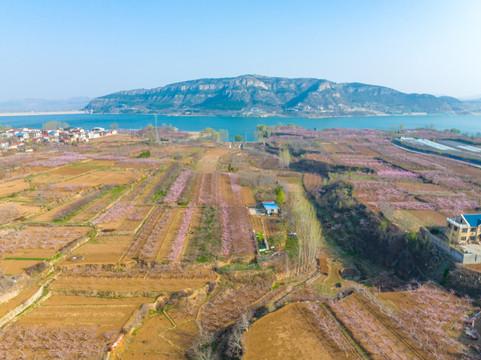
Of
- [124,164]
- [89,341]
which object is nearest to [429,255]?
[89,341]

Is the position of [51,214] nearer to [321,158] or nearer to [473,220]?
[473,220]

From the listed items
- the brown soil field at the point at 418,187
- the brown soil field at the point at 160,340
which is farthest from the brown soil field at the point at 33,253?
the brown soil field at the point at 418,187

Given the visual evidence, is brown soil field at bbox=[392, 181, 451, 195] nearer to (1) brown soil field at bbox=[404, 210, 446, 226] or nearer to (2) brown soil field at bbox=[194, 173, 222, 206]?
(1) brown soil field at bbox=[404, 210, 446, 226]

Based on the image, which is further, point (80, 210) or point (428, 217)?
point (80, 210)

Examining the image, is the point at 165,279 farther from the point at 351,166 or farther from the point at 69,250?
the point at 351,166

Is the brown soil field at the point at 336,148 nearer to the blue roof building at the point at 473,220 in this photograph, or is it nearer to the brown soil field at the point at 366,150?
the brown soil field at the point at 366,150

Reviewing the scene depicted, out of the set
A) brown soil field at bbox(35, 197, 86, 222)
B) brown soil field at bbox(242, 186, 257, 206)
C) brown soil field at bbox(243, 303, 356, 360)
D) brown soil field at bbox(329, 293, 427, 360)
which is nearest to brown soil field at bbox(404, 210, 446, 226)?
brown soil field at bbox(329, 293, 427, 360)
